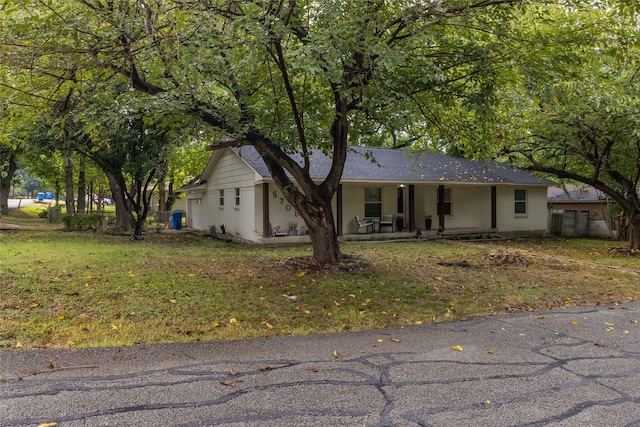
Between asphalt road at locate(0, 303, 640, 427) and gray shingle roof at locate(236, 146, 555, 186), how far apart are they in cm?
987

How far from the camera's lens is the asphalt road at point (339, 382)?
300cm

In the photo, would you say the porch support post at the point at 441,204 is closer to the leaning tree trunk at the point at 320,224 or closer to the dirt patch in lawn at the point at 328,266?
the dirt patch in lawn at the point at 328,266

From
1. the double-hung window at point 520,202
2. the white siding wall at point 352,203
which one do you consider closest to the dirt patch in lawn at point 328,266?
the white siding wall at point 352,203

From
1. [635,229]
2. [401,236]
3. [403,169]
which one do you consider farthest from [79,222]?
[635,229]

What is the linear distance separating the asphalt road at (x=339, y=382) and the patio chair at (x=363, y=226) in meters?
11.6

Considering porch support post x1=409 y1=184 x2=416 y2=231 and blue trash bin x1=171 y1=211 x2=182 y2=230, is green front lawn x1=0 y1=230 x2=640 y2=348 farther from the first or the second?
blue trash bin x1=171 y1=211 x2=182 y2=230

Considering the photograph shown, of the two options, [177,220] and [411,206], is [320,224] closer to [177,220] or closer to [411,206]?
[411,206]

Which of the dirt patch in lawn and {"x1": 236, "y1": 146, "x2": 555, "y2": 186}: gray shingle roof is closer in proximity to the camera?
the dirt patch in lawn

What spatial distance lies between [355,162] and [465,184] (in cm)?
500

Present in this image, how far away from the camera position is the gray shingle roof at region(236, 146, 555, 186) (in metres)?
15.4

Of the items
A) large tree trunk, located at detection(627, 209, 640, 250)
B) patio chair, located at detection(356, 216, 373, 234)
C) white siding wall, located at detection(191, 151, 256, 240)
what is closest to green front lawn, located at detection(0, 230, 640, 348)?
large tree trunk, located at detection(627, 209, 640, 250)

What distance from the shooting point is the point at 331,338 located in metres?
4.83

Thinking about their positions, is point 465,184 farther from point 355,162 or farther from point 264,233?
point 264,233

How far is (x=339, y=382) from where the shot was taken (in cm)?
360
